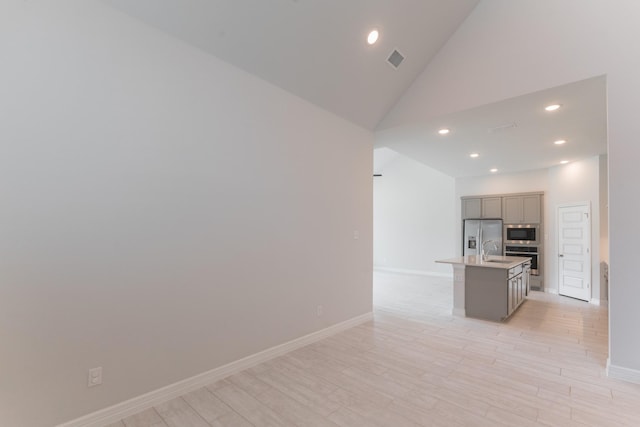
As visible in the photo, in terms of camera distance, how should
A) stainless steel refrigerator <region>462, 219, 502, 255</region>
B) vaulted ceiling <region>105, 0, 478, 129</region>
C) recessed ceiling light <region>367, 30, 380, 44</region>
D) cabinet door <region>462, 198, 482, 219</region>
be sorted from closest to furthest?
vaulted ceiling <region>105, 0, 478, 129</region>
recessed ceiling light <region>367, 30, 380, 44</region>
stainless steel refrigerator <region>462, 219, 502, 255</region>
cabinet door <region>462, 198, 482, 219</region>

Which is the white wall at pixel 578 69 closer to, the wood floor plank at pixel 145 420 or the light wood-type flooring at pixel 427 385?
the light wood-type flooring at pixel 427 385

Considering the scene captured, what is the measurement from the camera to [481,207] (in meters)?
7.96

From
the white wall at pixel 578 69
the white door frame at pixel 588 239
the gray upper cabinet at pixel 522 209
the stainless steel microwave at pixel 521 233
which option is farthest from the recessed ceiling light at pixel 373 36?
the stainless steel microwave at pixel 521 233

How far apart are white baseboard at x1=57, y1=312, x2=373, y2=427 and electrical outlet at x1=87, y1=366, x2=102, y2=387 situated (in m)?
0.20

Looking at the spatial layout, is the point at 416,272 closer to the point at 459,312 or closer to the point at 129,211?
the point at 459,312

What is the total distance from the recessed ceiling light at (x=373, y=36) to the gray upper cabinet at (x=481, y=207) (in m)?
5.99

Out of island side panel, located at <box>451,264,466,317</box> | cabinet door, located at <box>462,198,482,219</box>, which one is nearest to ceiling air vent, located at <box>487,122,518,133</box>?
island side panel, located at <box>451,264,466,317</box>

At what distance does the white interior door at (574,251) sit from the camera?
580cm

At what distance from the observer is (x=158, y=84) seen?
8.00ft

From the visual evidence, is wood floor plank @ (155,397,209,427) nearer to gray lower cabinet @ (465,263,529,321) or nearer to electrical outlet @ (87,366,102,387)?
electrical outlet @ (87,366,102,387)

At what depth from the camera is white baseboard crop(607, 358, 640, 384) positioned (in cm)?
278

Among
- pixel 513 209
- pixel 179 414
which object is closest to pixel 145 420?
pixel 179 414

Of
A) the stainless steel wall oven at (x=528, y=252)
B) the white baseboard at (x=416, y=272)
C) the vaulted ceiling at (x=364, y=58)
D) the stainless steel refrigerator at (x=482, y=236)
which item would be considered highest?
the vaulted ceiling at (x=364, y=58)

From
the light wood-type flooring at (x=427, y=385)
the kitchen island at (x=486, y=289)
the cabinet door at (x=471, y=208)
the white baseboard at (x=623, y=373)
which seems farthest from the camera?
the cabinet door at (x=471, y=208)
